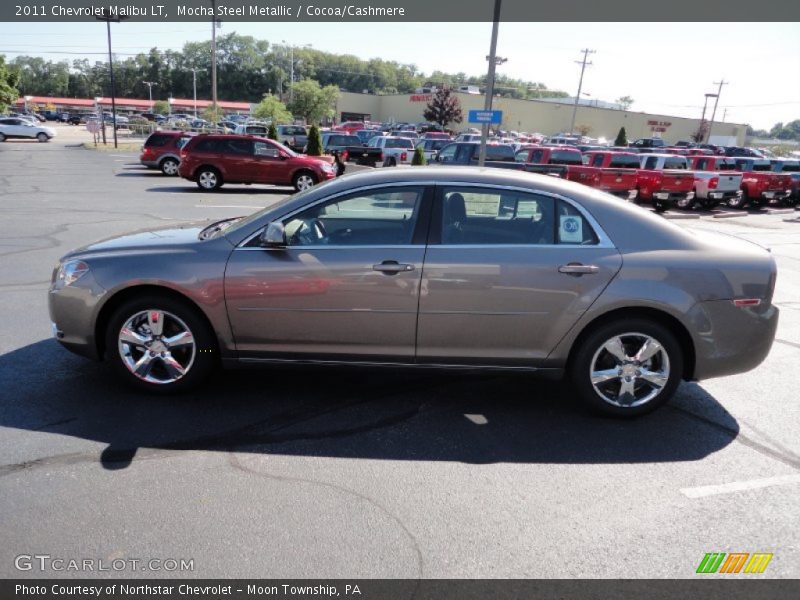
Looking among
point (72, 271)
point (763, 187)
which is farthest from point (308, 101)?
point (72, 271)

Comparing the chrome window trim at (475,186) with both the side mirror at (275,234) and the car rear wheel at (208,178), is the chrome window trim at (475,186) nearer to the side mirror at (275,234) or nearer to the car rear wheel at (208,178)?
the side mirror at (275,234)

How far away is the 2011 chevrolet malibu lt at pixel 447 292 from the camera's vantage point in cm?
405

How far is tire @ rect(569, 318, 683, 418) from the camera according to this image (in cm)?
412

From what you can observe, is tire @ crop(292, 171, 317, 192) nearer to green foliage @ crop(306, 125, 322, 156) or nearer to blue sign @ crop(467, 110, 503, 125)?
blue sign @ crop(467, 110, 503, 125)

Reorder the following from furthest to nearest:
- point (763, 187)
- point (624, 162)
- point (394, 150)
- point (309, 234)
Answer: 1. point (394, 150)
2. point (763, 187)
3. point (624, 162)
4. point (309, 234)

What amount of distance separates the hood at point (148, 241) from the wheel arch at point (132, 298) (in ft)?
0.94

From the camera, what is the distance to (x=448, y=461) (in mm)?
3648

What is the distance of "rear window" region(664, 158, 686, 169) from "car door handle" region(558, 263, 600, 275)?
1864 centimetres

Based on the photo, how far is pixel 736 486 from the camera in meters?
3.50

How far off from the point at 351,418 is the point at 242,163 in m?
16.1

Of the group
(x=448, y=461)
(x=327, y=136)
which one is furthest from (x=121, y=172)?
(x=448, y=461)

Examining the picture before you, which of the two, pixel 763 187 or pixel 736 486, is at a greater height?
pixel 763 187

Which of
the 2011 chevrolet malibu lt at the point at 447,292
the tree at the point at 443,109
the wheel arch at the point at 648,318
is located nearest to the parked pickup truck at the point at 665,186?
the 2011 chevrolet malibu lt at the point at 447,292

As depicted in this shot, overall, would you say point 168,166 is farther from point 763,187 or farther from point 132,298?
point 763,187
